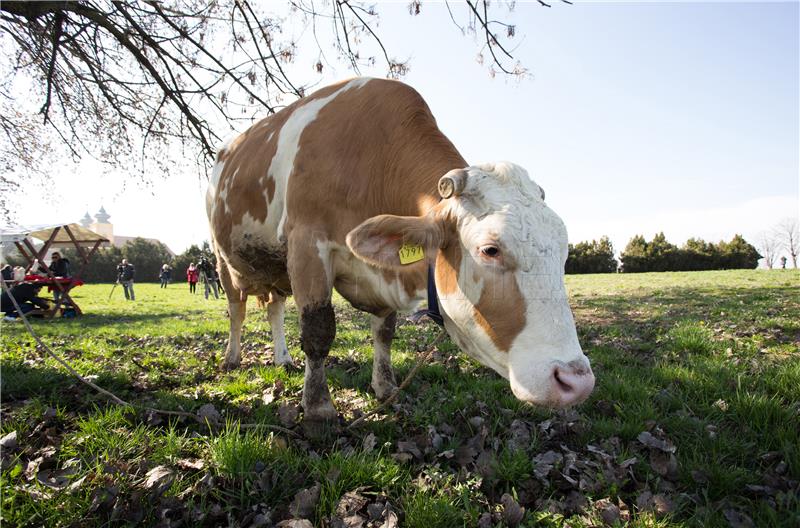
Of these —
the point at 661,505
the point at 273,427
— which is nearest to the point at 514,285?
the point at 661,505

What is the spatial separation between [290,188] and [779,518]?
10.6 ft

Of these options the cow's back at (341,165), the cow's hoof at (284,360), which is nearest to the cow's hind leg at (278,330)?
the cow's hoof at (284,360)

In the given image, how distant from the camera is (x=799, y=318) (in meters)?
5.90

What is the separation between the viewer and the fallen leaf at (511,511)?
6.17ft

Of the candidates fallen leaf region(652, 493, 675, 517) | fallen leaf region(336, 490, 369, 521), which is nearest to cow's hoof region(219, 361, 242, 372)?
fallen leaf region(336, 490, 369, 521)

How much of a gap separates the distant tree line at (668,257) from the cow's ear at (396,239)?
42.7 meters

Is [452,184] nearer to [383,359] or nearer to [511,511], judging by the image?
[511,511]

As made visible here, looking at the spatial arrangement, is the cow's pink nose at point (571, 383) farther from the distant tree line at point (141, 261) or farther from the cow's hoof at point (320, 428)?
the distant tree line at point (141, 261)

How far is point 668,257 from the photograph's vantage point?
42438mm

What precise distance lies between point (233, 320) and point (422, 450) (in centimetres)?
328

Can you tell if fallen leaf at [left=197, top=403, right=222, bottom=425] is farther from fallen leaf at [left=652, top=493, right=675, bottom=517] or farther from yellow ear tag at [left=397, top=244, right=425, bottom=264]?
fallen leaf at [left=652, top=493, right=675, bottom=517]

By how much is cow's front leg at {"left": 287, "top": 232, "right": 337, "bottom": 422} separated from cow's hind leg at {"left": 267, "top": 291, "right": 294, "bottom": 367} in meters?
1.62

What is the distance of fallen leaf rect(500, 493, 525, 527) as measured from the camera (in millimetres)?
1882

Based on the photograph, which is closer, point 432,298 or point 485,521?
point 485,521
